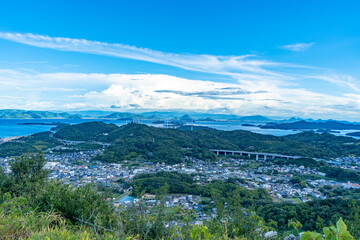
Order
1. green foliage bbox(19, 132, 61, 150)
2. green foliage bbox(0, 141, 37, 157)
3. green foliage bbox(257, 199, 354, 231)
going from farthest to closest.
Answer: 1. green foliage bbox(19, 132, 61, 150)
2. green foliage bbox(0, 141, 37, 157)
3. green foliage bbox(257, 199, 354, 231)

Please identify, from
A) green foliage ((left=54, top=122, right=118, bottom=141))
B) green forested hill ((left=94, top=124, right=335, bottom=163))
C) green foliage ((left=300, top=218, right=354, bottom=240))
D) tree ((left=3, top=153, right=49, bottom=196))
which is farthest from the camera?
green foliage ((left=54, top=122, right=118, bottom=141))

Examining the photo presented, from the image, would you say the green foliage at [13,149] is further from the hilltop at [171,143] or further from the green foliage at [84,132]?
the green foliage at [84,132]

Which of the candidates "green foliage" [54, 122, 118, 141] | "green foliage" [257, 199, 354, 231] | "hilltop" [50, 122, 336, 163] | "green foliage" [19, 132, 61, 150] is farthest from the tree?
"green foliage" [54, 122, 118, 141]

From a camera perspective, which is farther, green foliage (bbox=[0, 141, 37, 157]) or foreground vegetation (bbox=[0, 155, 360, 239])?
green foliage (bbox=[0, 141, 37, 157])

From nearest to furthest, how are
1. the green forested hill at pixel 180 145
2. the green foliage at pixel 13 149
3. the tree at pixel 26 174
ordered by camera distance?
the tree at pixel 26 174 → the green foliage at pixel 13 149 → the green forested hill at pixel 180 145

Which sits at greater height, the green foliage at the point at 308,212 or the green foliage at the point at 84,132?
the green foliage at the point at 308,212

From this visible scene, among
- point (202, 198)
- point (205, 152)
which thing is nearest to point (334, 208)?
point (202, 198)

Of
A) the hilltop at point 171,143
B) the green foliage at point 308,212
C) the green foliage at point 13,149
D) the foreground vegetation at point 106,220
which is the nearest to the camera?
the foreground vegetation at point 106,220

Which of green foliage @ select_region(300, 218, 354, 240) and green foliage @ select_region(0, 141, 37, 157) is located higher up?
green foliage @ select_region(300, 218, 354, 240)

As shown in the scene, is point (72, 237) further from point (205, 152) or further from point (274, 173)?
point (205, 152)

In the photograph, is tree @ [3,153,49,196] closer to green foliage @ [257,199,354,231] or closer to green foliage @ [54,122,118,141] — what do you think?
green foliage @ [257,199,354,231]

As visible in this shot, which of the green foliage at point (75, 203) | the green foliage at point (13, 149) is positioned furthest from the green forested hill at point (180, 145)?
the green foliage at point (75, 203)

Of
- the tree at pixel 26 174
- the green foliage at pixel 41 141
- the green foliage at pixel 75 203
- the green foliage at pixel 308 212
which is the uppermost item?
Result: the green foliage at pixel 75 203
